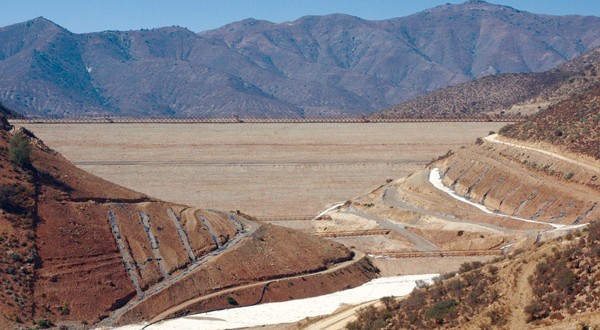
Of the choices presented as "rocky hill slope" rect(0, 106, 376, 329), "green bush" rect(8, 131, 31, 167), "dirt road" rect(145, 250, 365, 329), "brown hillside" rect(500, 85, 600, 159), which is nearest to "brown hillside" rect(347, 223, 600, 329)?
"dirt road" rect(145, 250, 365, 329)

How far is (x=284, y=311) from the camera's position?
1494 inches

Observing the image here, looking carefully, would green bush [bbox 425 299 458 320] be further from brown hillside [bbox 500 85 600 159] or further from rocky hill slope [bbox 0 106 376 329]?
brown hillside [bbox 500 85 600 159]

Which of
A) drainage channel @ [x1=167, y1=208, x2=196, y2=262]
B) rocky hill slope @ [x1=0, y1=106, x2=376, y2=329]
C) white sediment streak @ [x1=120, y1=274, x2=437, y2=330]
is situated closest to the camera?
rocky hill slope @ [x1=0, y1=106, x2=376, y2=329]

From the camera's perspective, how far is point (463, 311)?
79.3 ft

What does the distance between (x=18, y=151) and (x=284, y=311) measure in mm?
14795

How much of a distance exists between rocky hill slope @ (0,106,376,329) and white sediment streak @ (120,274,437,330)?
2.69 ft

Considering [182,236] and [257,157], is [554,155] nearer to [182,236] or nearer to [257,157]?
[182,236]

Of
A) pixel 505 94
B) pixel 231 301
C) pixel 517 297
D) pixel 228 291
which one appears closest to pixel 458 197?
pixel 228 291

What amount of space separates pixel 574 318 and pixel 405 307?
5.55 metres

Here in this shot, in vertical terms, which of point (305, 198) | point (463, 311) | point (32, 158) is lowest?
point (305, 198)

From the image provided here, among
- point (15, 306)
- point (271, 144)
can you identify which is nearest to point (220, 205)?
point (271, 144)

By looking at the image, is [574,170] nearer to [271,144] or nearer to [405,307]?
Answer: [405,307]

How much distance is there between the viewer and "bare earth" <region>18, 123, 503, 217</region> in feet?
249

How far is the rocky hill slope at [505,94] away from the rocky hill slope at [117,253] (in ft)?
292
